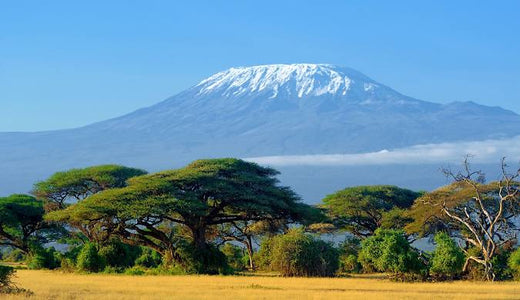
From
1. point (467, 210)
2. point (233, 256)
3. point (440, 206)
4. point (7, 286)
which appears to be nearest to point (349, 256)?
point (233, 256)

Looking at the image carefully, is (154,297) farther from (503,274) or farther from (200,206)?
(503,274)

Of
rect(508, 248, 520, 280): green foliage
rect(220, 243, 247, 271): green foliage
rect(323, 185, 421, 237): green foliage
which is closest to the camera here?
rect(508, 248, 520, 280): green foliage

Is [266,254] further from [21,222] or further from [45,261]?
[21,222]

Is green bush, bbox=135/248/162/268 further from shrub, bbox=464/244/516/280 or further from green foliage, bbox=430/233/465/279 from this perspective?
shrub, bbox=464/244/516/280

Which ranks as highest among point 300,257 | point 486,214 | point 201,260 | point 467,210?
point 486,214

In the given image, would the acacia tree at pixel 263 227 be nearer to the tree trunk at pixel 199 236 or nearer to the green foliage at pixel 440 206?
the tree trunk at pixel 199 236

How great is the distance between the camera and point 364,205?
6969 cm

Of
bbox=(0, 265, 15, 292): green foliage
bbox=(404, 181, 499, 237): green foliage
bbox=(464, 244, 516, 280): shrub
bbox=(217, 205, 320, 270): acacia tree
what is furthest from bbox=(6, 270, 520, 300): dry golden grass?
bbox=(217, 205, 320, 270): acacia tree

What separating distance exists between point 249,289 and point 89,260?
55.7 ft

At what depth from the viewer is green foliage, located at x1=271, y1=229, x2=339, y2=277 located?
4738 cm

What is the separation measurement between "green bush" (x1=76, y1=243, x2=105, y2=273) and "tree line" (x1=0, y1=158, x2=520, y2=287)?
0.06m

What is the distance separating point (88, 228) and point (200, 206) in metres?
14.6

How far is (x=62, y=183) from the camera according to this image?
62.6 metres

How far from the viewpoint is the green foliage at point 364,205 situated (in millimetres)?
69875
